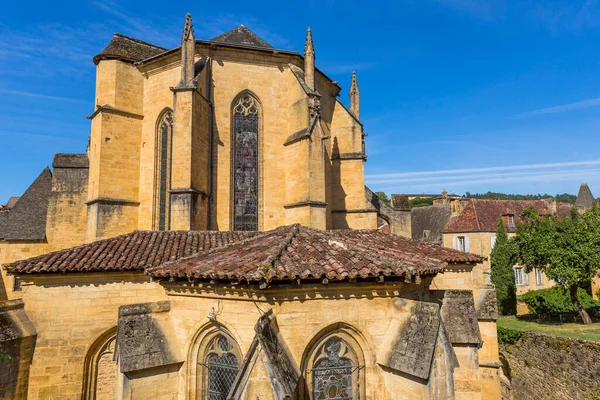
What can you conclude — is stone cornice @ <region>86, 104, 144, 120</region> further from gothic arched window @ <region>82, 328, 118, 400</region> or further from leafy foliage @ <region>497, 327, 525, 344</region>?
leafy foliage @ <region>497, 327, 525, 344</region>

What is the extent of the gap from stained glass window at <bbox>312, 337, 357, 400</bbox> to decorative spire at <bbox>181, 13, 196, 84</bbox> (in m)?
11.2

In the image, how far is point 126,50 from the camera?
16656 millimetres

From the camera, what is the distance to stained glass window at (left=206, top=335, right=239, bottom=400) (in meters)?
6.56

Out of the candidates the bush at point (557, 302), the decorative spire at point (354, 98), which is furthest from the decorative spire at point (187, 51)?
the bush at point (557, 302)

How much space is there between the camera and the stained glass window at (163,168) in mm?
15302

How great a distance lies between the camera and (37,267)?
372 inches

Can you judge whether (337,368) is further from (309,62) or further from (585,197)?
(585,197)

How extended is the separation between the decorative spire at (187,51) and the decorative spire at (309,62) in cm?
474

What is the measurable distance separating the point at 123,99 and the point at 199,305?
41.3ft

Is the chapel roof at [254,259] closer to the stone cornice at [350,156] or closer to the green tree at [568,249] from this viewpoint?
the stone cornice at [350,156]

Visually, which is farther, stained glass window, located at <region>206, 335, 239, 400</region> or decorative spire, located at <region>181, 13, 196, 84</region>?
decorative spire, located at <region>181, 13, 196, 84</region>

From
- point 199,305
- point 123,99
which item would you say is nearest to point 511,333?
point 199,305

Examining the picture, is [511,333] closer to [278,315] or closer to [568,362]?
[568,362]

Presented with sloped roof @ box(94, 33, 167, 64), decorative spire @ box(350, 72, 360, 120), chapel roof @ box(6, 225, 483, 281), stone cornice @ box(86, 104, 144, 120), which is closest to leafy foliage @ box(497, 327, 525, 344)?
chapel roof @ box(6, 225, 483, 281)
